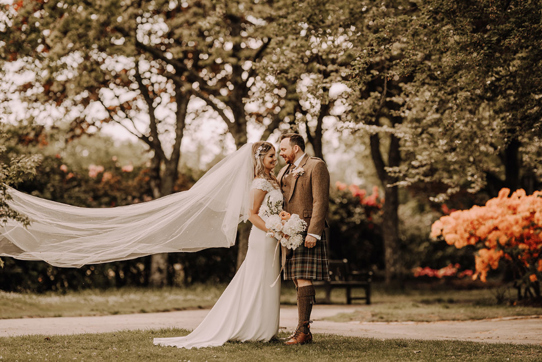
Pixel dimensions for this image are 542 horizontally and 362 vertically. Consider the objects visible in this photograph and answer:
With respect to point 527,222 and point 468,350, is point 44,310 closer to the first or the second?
point 468,350

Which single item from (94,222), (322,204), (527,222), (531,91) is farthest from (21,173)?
(527,222)

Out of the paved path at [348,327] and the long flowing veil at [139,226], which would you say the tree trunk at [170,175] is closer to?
the paved path at [348,327]

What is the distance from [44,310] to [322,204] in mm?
5940

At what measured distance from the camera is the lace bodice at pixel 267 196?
700cm

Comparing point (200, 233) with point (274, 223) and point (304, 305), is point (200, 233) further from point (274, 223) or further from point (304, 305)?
point (304, 305)

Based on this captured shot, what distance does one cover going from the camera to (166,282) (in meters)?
15.7

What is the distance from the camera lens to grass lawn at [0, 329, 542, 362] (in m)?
5.90

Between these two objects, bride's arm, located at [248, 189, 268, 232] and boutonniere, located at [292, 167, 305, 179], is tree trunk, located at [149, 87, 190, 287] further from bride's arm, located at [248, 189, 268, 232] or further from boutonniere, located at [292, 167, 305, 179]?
boutonniere, located at [292, 167, 305, 179]

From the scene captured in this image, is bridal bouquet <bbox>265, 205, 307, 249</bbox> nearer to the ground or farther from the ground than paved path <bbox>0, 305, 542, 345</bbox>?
farther from the ground

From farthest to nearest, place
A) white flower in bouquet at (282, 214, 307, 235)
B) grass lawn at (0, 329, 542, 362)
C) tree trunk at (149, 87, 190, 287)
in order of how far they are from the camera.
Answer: tree trunk at (149, 87, 190, 287)
white flower in bouquet at (282, 214, 307, 235)
grass lawn at (0, 329, 542, 362)

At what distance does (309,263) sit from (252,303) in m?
0.80

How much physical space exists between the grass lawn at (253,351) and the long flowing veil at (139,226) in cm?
99

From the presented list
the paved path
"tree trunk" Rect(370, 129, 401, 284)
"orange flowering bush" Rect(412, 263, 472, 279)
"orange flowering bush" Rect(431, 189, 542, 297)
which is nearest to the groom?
the paved path

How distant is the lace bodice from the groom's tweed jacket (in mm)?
189
